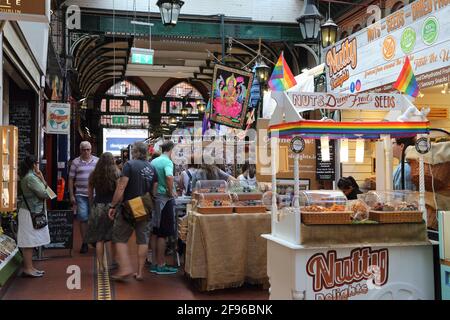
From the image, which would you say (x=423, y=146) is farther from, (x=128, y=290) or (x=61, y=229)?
(x=61, y=229)

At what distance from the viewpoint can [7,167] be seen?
16.8 ft

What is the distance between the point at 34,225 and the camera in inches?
268

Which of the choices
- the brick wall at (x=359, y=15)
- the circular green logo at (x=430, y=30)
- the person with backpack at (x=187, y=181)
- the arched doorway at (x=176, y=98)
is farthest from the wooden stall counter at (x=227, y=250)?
the arched doorway at (x=176, y=98)

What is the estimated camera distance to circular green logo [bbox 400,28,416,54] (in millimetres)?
9014

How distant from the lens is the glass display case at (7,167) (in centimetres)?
498

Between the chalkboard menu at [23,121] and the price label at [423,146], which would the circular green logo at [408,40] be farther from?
the chalkboard menu at [23,121]

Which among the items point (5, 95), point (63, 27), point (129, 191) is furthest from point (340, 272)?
point (63, 27)

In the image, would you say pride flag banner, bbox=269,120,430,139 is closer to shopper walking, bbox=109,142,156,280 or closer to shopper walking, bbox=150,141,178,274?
shopper walking, bbox=109,142,156,280

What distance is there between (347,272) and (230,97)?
5774 mm

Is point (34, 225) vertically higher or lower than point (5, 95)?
lower

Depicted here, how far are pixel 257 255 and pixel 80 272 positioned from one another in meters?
2.58

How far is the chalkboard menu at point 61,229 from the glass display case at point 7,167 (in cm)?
327

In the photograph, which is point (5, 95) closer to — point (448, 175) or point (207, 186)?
point (207, 186)

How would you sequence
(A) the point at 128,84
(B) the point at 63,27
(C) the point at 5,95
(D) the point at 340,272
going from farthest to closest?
(A) the point at 128,84
(B) the point at 63,27
(C) the point at 5,95
(D) the point at 340,272
